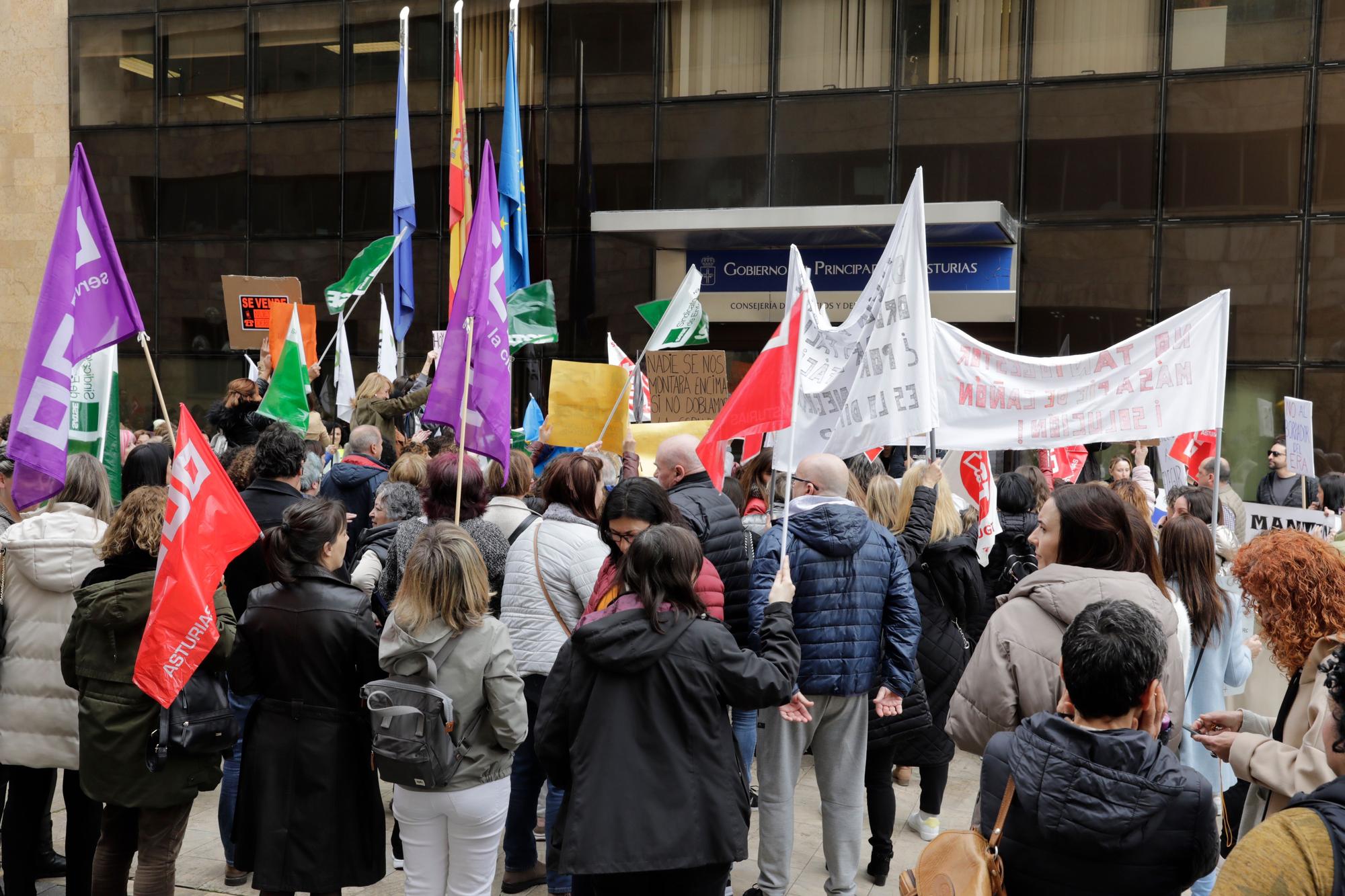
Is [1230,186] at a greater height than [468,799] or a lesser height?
greater

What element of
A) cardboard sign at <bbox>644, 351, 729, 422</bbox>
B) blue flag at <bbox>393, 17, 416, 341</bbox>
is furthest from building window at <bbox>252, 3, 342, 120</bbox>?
cardboard sign at <bbox>644, 351, 729, 422</bbox>

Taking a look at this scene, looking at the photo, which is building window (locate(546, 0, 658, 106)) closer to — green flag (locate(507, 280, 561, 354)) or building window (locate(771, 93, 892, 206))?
building window (locate(771, 93, 892, 206))

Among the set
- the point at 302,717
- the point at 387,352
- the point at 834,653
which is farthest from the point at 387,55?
the point at 302,717

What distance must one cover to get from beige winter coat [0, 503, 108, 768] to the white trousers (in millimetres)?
1451

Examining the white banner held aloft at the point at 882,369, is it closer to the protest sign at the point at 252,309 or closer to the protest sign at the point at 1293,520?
the protest sign at the point at 1293,520

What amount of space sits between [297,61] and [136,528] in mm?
16425

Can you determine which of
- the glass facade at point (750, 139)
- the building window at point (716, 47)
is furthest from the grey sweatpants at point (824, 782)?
the building window at point (716, 47)

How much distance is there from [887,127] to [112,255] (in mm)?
13008

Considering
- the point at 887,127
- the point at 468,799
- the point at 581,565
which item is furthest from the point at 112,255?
the point at 887,127

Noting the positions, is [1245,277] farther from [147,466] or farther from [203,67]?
[203,67]

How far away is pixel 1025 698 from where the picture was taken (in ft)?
12.0

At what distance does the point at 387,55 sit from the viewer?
1870cm

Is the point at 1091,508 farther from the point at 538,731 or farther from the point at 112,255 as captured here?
the point at 112,255

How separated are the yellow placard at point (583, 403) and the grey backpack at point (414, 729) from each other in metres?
3.77
